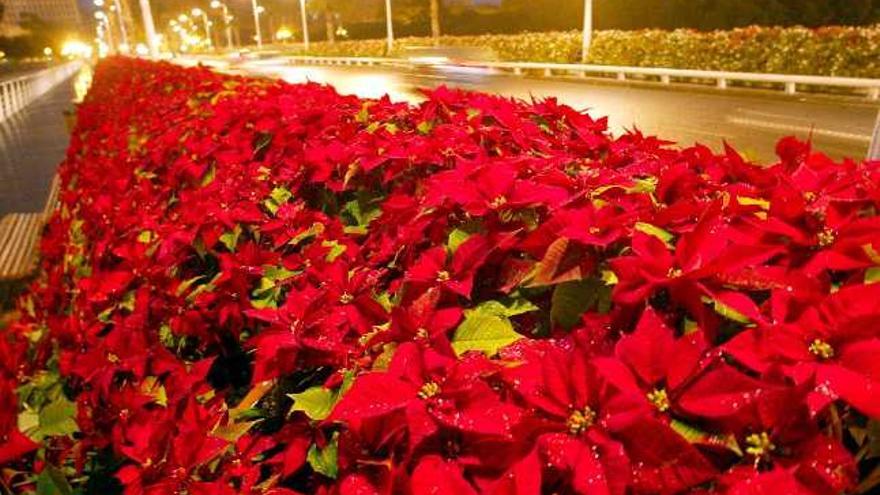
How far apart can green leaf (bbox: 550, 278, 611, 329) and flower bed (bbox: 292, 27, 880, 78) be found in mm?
18377

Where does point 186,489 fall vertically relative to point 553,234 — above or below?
below

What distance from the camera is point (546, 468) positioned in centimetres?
89

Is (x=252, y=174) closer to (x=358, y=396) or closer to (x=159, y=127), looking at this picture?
(x=358, y=396)

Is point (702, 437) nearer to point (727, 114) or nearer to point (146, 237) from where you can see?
point (146, 237)

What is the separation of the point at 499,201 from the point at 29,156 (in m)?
13.0

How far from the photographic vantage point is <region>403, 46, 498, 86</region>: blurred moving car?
2603 centimetres

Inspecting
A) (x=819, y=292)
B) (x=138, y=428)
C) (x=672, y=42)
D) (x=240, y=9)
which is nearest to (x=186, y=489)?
(x=138, y=428)

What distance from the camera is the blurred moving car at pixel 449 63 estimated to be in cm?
2603

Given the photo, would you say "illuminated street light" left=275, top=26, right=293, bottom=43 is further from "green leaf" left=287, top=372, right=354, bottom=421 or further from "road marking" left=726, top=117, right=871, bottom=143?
"green leaf" left=287, top=372, right=354, bottom=421

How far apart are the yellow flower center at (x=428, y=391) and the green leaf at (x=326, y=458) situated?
0.87ft

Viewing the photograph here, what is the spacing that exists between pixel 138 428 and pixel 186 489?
32 cm

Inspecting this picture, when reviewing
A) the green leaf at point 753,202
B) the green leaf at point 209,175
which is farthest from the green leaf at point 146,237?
the green leaf at point 753,202

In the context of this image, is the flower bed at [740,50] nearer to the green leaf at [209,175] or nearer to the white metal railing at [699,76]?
the white metal railing at [699,76]

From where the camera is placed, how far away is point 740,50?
18641mm
